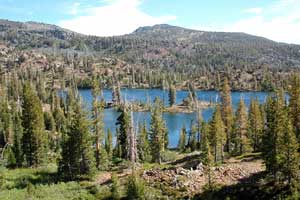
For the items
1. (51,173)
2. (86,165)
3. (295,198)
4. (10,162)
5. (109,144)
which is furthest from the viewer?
(109,144)

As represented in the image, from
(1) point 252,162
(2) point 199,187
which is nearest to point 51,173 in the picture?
(2) point 199,187

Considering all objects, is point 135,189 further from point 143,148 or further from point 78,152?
point 143,148

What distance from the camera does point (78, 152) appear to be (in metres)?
66.1

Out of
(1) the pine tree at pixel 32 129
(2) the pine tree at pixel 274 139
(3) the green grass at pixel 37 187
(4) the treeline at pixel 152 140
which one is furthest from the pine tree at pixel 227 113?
(1) the pine tree at pixel 32 129

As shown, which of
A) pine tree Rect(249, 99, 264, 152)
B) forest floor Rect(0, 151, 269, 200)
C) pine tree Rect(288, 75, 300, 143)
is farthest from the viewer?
pine tree Rect(249, 99, 264, 152)

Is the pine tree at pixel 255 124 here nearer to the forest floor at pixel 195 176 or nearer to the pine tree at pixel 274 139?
the forest floor at pixel 195 176

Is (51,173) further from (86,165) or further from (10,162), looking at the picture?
(10,162)

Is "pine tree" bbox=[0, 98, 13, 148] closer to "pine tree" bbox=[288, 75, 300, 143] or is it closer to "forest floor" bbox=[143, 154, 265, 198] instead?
"forest floor" bbox=[143, 154, 265, 198]

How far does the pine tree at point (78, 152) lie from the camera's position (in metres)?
66.1

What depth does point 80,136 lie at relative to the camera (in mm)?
66750

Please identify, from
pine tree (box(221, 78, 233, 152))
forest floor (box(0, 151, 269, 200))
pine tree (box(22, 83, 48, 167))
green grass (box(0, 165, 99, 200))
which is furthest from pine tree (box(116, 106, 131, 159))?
pine tree (box(221, 78, 233, 152))

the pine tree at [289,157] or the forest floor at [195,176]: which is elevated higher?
the pine tree at [289,157]

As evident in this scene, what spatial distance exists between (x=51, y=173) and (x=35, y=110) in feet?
40.7

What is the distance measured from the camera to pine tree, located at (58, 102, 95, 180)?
6612cm
